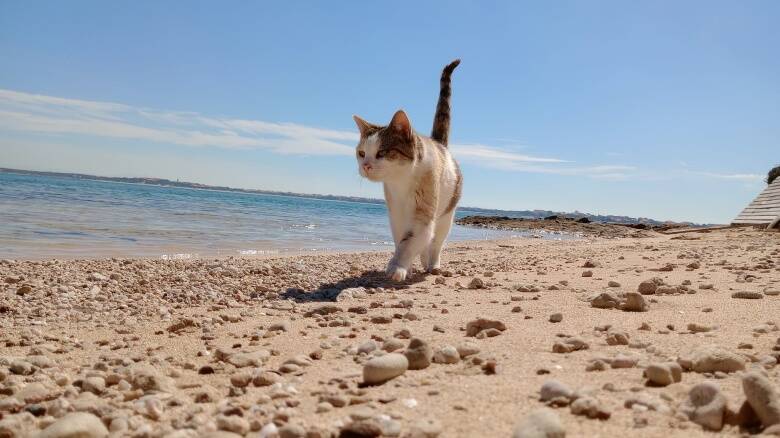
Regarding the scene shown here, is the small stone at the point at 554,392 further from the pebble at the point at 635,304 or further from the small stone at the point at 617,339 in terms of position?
the pebble at the point at 635,304

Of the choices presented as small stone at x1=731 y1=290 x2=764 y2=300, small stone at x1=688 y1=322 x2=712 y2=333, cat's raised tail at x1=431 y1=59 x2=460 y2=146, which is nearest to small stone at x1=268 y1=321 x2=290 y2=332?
small stone at x1=688 y1=322 x2=712 y2=333

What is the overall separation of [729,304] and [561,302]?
3.52 ft

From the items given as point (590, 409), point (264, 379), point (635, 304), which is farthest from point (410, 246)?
point (590, 409)

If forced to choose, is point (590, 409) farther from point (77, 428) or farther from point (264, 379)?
point (77, 428)

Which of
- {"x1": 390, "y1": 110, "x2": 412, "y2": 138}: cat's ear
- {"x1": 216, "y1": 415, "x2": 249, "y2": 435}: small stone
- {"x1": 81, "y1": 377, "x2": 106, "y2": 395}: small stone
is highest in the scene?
{"x1": 390, "y1": 110, "x2": 412, "y2": 138}: cat's ear

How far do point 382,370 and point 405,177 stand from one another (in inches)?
150

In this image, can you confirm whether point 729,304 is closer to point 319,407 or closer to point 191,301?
point 319,407

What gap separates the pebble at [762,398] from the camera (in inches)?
59.9

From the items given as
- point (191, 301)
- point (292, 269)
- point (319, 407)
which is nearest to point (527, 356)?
point (319, 407)

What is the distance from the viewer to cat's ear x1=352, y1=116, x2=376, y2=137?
6.00 metres

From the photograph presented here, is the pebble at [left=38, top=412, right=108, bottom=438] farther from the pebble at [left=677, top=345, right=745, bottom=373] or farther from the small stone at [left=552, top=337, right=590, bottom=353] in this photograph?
the pebble at [left=677, top=345, right=745, bottom=373]

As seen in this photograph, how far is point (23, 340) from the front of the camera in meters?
3.11

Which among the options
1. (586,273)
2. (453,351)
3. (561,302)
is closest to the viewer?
(453,351)

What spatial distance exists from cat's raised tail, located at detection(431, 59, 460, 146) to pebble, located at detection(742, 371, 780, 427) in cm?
588
